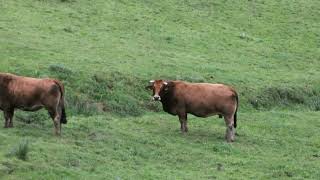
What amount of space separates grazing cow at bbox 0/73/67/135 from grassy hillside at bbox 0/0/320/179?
514mm

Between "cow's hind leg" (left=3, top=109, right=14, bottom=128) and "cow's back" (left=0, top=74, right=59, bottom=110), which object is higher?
"cow's back" (left=0, top=74, right=59, bottom=110)

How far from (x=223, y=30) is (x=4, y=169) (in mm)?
22331

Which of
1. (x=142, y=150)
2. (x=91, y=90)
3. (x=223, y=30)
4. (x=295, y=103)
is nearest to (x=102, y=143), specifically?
(x=142, y=150)

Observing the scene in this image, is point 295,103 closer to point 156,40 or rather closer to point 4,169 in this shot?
point 156,40

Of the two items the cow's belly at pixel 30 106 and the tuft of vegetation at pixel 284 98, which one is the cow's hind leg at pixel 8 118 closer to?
the cow's belly at pixel 30 106

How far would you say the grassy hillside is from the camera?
16.4 m

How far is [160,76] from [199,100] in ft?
20.1

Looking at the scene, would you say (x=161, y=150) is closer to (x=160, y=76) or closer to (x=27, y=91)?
(x=27, y=91)

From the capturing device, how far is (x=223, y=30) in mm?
35094

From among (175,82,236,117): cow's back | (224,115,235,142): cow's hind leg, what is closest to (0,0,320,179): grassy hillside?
(224,115,235,142): cow's hind leg

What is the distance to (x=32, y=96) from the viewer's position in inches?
702

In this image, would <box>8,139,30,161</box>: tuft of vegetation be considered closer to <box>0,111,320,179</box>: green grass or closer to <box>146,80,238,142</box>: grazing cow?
<box>0,111,320,179</box>: green grass

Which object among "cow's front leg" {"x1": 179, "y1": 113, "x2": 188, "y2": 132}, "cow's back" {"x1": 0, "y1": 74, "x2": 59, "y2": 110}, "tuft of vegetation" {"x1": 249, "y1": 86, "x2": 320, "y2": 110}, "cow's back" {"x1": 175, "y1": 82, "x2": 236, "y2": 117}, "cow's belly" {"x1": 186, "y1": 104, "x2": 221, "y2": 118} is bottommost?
"tuft of vegetation" {"x1": 249, "y1": 86, "x2": 320, "y2": 110}

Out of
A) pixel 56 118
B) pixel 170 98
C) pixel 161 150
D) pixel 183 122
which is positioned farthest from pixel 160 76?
pixel 56 118
